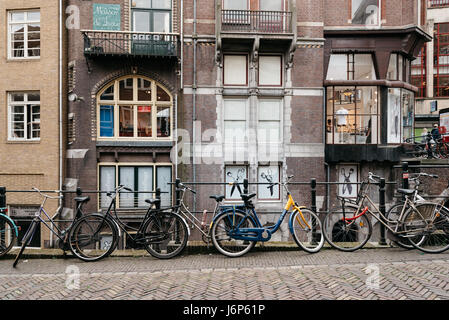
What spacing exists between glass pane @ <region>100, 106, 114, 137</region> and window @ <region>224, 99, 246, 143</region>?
5.48 m

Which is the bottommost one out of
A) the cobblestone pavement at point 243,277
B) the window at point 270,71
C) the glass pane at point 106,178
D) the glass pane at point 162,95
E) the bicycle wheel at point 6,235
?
the cobblestone pavement at point 243,277

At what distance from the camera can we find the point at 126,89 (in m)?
14.9

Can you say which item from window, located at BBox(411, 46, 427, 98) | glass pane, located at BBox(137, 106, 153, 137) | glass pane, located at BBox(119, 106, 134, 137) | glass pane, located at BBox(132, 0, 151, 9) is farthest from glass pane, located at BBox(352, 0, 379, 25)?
window, located at BBox(411, 46, 427, 98)

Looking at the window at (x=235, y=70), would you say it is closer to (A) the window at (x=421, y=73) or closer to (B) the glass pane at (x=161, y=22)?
(B) the glass pane at (x=161, y=22)

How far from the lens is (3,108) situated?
573 inches

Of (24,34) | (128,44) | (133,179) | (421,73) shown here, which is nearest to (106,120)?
(133,179)

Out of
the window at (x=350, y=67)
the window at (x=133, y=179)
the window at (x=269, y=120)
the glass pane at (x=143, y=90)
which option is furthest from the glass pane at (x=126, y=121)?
the window at (x=350, y=67)

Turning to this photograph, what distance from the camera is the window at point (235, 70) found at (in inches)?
587

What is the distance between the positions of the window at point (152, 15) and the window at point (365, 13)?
9.09 metres

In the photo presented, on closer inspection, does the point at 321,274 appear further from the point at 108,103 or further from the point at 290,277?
the point at 108,103

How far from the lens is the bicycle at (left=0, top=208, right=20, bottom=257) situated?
5957 mm

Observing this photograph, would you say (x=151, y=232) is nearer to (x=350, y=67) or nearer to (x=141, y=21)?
(x=141, y=21)

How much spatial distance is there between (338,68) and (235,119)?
5.89 m

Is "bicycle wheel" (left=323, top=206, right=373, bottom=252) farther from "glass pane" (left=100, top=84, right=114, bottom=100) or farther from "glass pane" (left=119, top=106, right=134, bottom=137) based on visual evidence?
"glass pane" (left=100, top=84, right=114, bottom=100)
